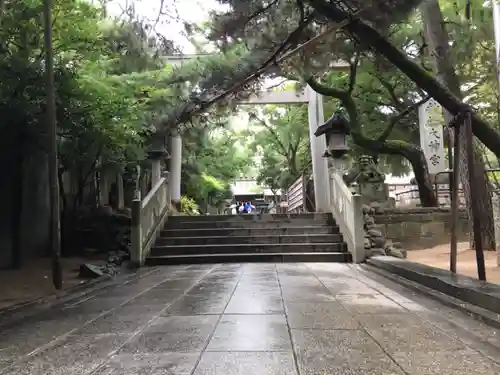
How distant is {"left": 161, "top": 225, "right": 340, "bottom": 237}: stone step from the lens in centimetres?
1177

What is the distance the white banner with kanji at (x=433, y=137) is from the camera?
1302cm

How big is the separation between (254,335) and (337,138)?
9.05 m

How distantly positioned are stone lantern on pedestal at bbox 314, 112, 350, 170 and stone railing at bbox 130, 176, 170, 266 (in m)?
4.44

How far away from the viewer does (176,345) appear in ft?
12.6

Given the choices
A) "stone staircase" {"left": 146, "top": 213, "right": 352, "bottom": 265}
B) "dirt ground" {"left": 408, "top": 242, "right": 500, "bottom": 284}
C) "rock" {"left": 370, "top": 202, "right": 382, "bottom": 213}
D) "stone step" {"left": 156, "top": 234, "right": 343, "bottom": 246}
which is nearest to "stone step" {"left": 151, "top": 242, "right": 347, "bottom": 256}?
"stone staircase" {"left": 146, "top": 213, "right": 352, "bottom": 265}

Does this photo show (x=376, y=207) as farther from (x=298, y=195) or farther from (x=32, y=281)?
(x=32, y=281)

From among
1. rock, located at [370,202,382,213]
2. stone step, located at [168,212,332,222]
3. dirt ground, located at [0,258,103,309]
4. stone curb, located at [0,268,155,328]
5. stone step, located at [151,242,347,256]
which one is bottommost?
A: stone curb, located at [0,268,155,328]

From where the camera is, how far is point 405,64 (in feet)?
22.0

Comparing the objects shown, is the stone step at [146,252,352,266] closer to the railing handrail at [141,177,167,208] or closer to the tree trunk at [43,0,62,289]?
the railing handrail at [141,177,167,208]

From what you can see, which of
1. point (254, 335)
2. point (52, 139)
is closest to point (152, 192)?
point (52, 139)

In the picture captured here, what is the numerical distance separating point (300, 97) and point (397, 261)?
8.63 metres

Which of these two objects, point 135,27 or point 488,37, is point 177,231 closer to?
point 135,27

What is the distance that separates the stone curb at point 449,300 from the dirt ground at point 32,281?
16.1ft

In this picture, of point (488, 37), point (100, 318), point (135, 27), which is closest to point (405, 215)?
point (488, 37)
